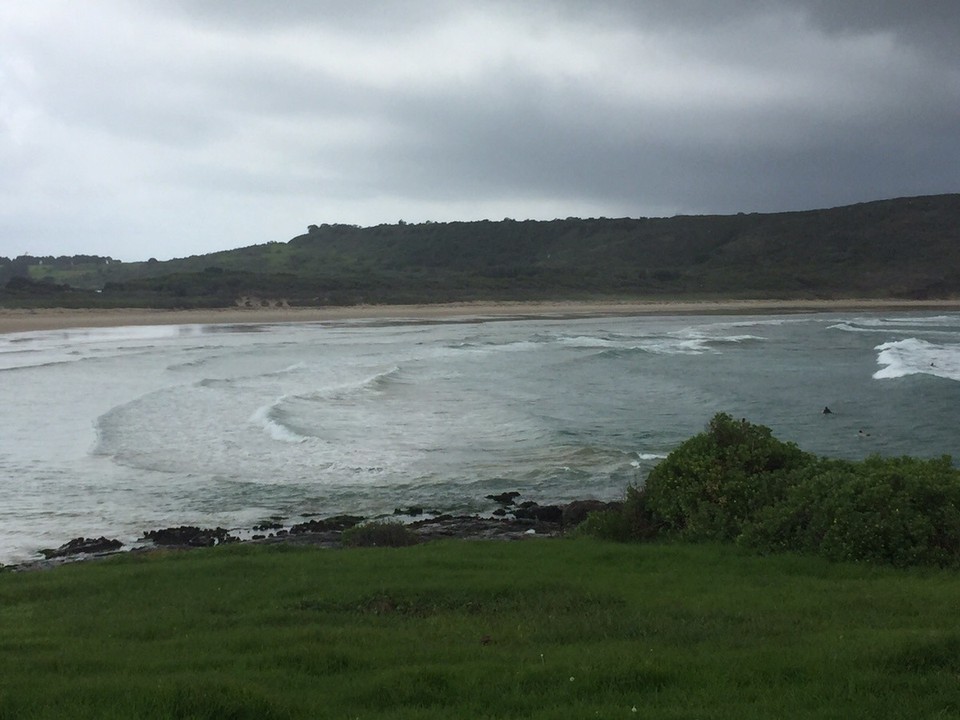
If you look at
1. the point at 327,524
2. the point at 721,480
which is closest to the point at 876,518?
the point at 721,480

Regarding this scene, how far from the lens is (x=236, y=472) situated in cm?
1889

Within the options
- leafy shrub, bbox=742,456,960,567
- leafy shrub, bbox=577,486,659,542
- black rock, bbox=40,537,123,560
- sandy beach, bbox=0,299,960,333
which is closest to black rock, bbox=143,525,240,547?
black rock, bbox=40,537,123,560

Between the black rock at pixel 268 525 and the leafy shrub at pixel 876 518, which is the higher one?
the leafy shrub at pixel 876 518

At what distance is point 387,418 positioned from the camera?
26031 mm

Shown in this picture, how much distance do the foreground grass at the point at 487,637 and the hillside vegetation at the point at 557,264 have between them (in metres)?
72.4

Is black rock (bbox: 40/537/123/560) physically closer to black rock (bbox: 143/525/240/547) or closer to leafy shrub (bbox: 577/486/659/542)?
black rock (bbox: 143/525/240/547)

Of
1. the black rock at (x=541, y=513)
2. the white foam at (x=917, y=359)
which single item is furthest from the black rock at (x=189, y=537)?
the white foam at (x=917, y=359)

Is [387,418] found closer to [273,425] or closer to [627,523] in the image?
[273,425]

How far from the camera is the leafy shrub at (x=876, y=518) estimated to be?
922cm

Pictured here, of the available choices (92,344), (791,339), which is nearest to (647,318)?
(791,339)

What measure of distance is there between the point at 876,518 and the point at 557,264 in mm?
139116

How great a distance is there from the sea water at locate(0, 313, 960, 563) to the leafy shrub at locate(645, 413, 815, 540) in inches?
189

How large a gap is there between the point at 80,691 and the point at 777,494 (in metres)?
7.96

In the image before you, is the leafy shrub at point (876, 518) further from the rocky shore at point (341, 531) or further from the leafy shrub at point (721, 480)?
the rocky shore at point (341, 531)
